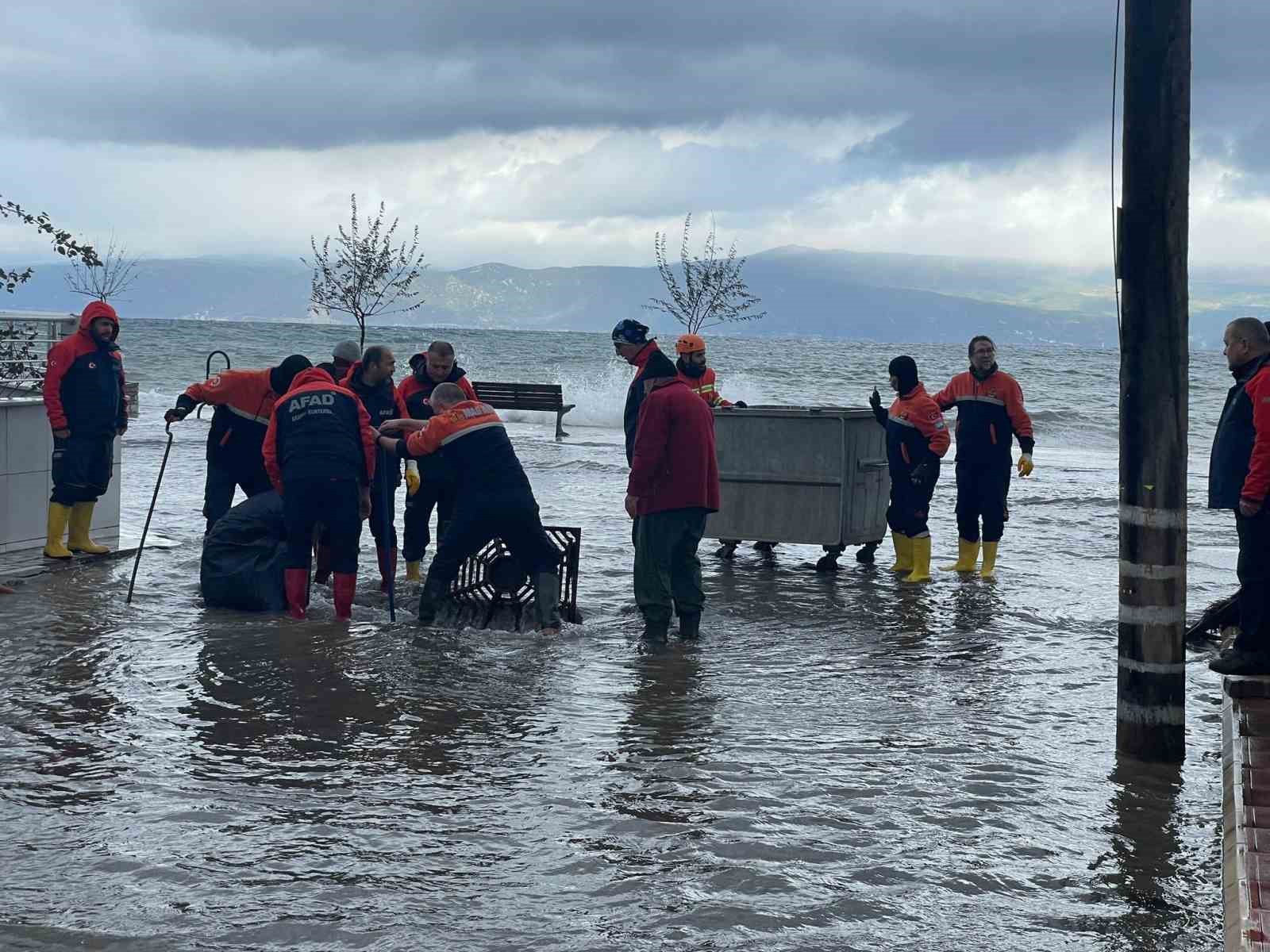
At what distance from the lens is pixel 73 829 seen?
5.05 metres

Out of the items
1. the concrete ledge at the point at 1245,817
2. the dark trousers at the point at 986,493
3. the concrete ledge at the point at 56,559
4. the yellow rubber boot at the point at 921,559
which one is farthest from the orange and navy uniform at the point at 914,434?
the concrete ledge at the point at 56,559

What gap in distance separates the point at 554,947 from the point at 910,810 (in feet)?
6.12

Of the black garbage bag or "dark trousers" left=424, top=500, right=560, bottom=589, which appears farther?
the black garbage bag

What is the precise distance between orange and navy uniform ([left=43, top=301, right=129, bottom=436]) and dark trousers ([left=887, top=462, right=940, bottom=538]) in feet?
20.7

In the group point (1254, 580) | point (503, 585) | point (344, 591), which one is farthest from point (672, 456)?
point (1254, 580)

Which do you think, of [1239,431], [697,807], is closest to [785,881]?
[697,807]

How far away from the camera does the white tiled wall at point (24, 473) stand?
11.1 m

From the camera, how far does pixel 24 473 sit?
1129cm

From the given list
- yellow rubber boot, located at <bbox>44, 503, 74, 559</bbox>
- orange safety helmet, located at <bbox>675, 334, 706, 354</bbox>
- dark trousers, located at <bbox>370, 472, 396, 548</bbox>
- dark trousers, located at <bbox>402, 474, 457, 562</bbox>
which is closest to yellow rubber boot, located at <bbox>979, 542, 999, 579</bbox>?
orange safety helmet, located at <bbox>675, 334, 706, 354</bbox>

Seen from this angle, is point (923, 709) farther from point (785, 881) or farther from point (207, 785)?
point (207, 785)

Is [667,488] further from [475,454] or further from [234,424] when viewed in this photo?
[234,424]

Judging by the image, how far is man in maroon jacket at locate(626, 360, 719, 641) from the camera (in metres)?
8.67

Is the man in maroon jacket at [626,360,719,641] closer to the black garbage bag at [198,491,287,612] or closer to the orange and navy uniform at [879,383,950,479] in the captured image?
the black garbage bag at [198,491,287,612]

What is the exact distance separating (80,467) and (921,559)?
6777mm
